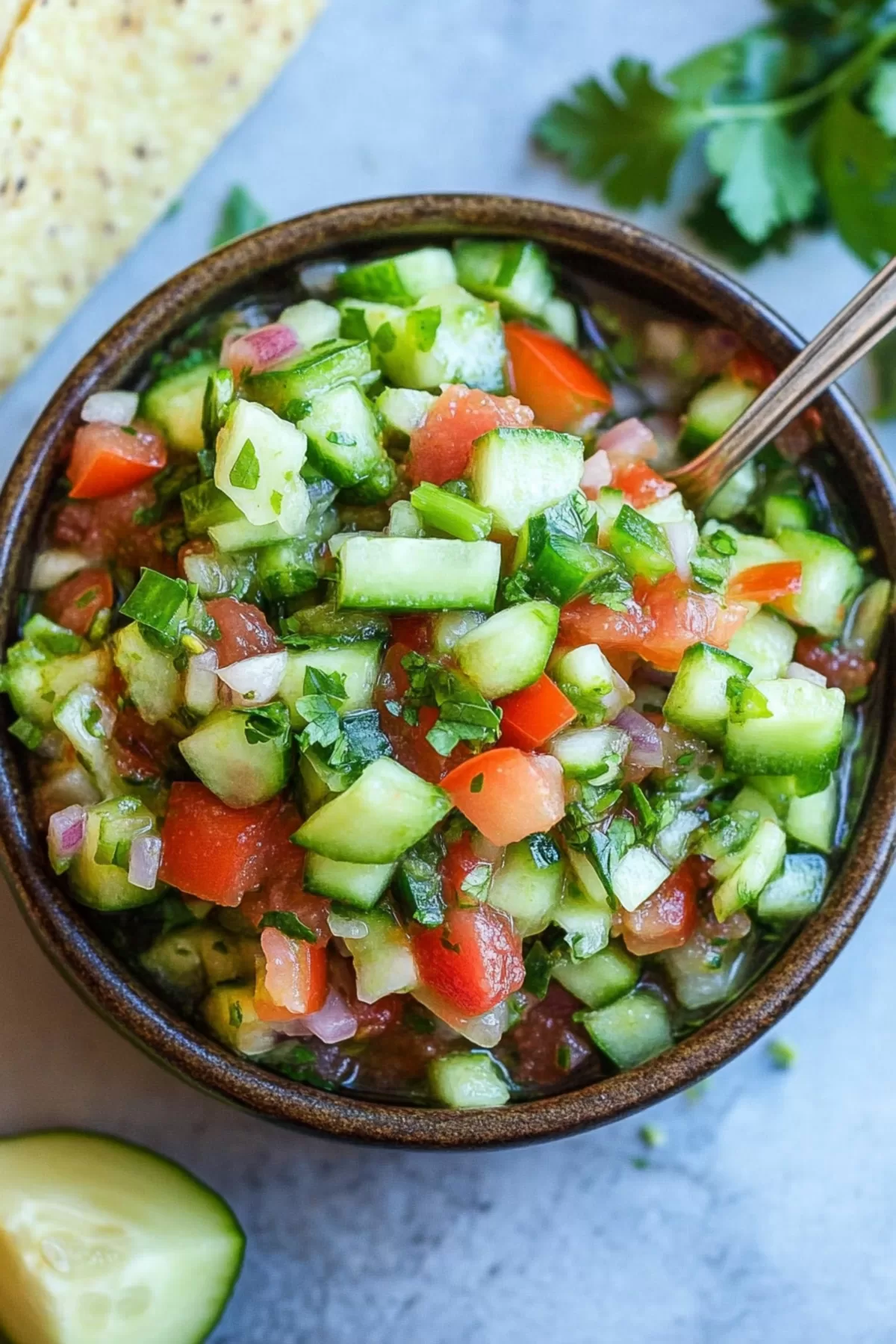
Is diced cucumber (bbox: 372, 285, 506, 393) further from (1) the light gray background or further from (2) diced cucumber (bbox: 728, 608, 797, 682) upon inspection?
(1) the light gray background

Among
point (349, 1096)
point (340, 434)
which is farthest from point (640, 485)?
point (349, 1096)

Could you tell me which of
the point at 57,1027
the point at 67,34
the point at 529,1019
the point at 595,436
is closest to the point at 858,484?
the point at 595,436

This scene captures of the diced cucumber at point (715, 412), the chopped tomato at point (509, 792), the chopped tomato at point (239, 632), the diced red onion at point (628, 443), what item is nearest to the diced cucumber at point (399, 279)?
the diced red onion at point (628, 443)

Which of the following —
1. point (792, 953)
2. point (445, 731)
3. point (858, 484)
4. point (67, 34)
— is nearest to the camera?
point (445, 731)

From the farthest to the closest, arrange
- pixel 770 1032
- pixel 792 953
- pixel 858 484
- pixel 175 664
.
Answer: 1. pixel 770 1032
2. pixel 858 484
3. pixel 792 953
4. pixel 175 664

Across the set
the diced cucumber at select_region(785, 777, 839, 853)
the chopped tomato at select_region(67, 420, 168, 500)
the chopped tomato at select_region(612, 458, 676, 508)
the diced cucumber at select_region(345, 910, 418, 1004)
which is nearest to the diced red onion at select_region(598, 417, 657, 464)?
the chopped tomato at select_region(612, 458, 676, 508)

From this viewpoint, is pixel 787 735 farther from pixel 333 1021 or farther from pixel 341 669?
pixel 333 1021

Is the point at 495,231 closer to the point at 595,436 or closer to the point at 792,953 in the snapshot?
the point at 595,436
